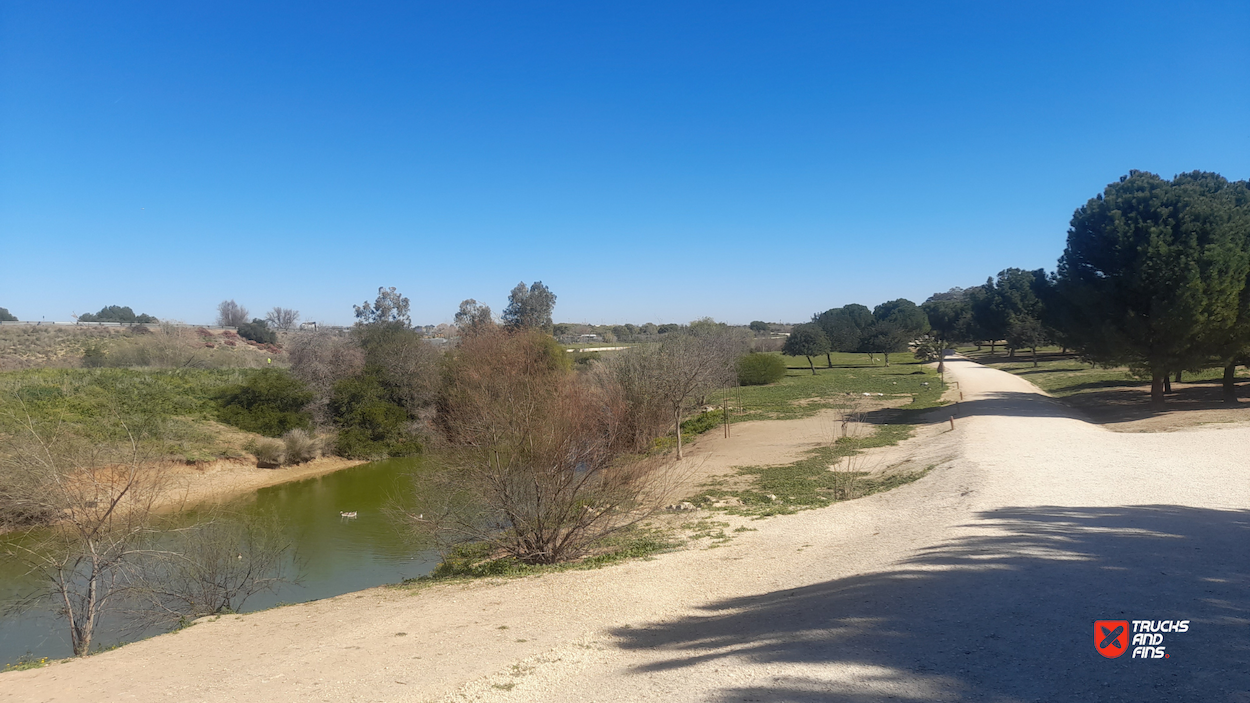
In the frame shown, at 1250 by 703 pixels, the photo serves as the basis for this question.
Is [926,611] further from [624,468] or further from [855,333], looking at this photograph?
[855,333]

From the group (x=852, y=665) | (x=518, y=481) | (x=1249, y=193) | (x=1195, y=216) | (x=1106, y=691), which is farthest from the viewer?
(x=1249, y=193)

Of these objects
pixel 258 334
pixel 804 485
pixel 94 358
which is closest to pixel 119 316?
pixel 258 334

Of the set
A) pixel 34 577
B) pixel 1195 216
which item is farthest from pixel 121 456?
pixel 1195 216

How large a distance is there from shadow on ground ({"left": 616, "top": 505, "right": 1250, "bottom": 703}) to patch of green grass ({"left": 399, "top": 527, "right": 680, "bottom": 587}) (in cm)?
403

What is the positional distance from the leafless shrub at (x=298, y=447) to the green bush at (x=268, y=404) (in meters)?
1.98

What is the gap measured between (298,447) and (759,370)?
3711cm

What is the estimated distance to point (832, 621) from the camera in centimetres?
693

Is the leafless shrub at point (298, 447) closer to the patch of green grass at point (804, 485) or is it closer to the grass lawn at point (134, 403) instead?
the grass lawn at point (134, 403)

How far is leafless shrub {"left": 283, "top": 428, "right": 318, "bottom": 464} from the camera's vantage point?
32.1 m

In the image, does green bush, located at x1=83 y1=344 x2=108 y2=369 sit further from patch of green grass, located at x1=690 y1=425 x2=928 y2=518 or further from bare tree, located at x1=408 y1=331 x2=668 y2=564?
patch of green grass, located at x1=690 y1=425 x2=928 y2=518

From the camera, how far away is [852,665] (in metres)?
5.72

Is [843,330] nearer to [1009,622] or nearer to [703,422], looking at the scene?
[703,422]

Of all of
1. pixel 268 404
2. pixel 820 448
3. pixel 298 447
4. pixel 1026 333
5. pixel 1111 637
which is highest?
pixel 1026 333

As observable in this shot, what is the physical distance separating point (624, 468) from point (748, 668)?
8.53m
